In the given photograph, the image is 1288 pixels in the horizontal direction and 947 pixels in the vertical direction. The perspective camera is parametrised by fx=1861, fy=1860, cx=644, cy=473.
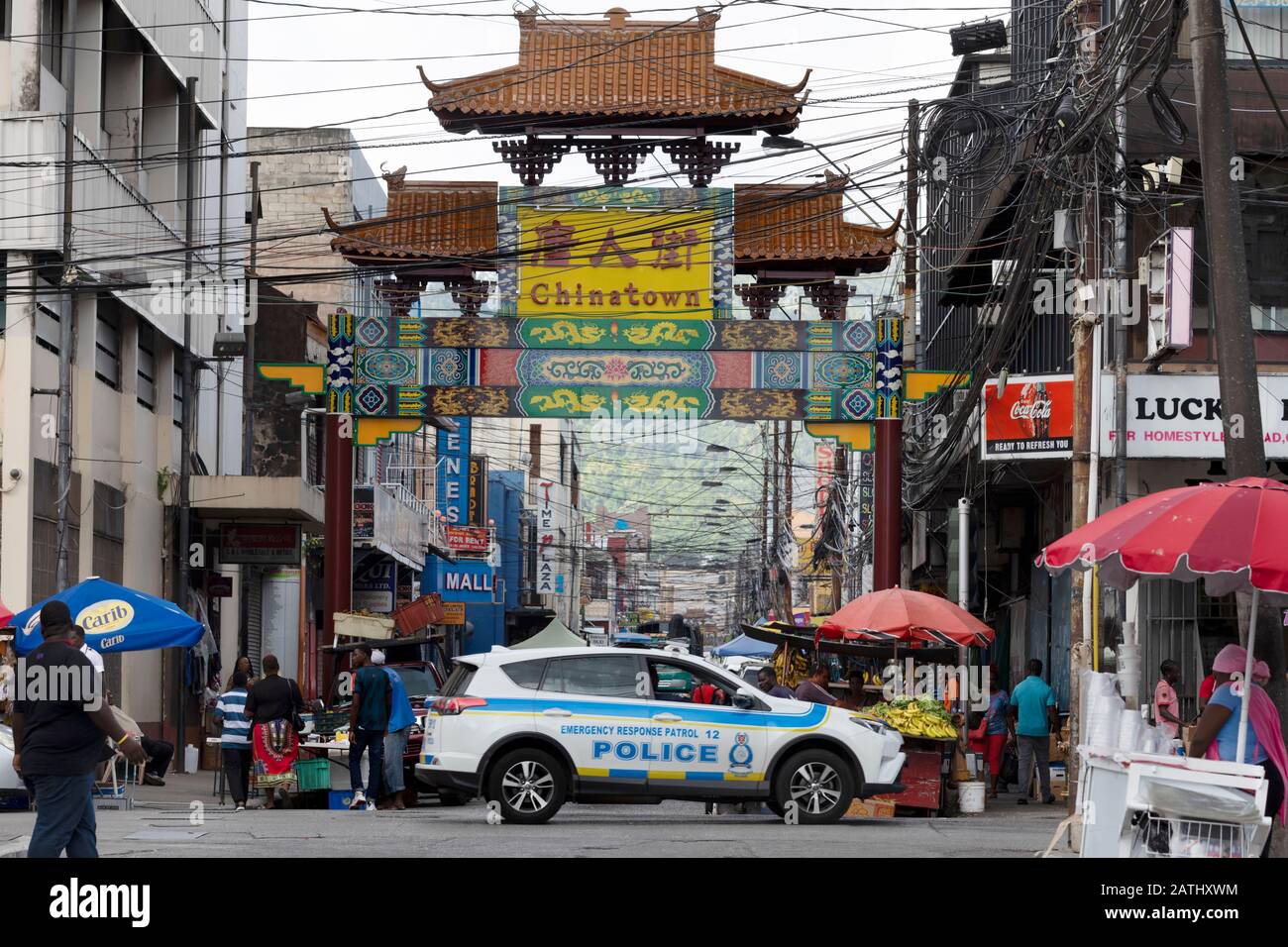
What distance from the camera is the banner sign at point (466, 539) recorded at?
6012cm

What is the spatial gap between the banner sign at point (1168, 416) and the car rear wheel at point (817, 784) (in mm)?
7385

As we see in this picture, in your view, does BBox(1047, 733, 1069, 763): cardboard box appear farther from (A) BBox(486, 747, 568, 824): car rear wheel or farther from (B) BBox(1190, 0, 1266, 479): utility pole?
(B) BBox(1190, 0, 1266, 479): utility pole

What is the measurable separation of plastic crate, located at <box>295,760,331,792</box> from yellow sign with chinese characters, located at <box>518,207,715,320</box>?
28.6 ft

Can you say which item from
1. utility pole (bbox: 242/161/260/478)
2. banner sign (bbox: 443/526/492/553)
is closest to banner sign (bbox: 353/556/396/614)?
utility pole (bbox: 242/161/260/478)

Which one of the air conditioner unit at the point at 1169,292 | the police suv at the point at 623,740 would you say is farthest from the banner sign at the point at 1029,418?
the police suv at the point at 623,740

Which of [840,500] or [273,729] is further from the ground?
[840,500]

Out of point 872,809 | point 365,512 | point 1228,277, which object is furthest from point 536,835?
point 365,512

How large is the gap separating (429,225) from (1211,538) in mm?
19010

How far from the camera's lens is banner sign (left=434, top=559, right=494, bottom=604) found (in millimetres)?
63250

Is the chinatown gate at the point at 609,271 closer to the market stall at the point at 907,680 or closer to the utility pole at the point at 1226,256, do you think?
the market stall at the point at 907,680

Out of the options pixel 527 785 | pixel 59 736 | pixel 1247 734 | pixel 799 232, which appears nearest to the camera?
pixel 59 736

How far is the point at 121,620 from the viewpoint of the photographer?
820 inches

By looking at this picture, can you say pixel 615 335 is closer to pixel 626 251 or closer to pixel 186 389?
pixel 626 251

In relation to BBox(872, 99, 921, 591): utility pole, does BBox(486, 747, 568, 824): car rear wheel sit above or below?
below
